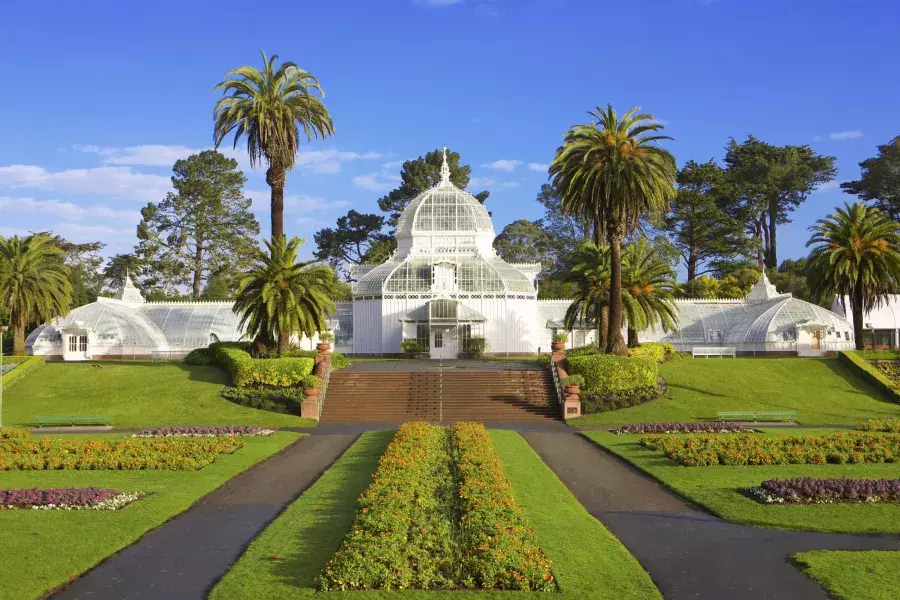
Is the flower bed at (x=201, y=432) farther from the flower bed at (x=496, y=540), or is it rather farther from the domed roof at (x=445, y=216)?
the domed roof at (x=445, y=216)

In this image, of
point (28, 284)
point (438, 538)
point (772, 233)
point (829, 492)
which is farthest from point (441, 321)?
point (772, 233)

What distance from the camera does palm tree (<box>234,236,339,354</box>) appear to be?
43.2 meters

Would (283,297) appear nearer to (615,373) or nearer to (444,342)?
(615,373)

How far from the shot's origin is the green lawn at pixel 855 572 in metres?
13.2

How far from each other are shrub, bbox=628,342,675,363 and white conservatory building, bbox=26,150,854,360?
11264 mm

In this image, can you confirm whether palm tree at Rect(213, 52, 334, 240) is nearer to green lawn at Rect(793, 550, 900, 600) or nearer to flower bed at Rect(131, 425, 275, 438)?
flower bed at Rect(131, 425, 275, 438)

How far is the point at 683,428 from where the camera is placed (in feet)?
112

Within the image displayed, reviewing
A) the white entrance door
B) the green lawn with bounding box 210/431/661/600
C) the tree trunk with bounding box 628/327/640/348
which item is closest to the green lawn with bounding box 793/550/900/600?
the green lawn with bounding box 210/431/661/600

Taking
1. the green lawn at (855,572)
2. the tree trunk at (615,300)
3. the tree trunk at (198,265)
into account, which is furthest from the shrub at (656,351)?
the tree trunk at (198,265)

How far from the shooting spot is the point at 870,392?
43.2 meters

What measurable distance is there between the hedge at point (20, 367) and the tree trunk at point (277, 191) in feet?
49.2

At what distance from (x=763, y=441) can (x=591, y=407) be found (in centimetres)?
1234

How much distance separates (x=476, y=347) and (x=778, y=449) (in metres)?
33.4

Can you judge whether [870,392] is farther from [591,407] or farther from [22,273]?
[22,273]
